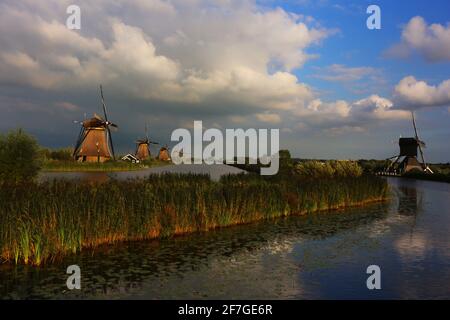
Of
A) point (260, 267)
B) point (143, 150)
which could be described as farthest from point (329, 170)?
point (143, 150)

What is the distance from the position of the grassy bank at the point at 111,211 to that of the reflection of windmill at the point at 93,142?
50449 millimetres

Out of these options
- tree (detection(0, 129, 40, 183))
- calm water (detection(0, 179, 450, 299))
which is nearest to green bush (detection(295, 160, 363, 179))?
calm water (detection(0, 179, 450, 299))

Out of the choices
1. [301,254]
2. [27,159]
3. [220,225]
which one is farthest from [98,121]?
[301,254]

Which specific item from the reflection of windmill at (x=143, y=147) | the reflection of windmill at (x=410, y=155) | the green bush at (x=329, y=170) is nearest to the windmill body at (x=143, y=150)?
the reflection of windmill at (x=143, y=147)

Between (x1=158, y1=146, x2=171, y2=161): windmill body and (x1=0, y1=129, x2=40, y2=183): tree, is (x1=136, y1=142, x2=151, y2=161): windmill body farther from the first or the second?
(x1=0, y1=129, x2=40, y2=183): tree

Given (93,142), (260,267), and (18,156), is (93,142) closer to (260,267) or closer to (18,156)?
(18,156)

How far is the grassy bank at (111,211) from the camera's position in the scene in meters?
10.6

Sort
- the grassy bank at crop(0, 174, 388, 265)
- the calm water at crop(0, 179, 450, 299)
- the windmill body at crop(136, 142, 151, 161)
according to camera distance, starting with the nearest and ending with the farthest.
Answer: the calm water at crop(0, 179, 450, 299) < the grassy bank at crop(0, 174, 388, 265) < the windmill body at crop(136, 142, 151, 161)

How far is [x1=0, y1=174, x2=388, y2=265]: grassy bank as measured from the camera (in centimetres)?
1056

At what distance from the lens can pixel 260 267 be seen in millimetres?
10594

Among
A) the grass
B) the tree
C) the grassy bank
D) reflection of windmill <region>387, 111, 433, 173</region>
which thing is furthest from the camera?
reflection of windmill <region>387, 111, 433, 173</region>

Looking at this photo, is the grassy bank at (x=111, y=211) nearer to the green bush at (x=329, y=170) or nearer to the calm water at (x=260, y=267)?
the calm water at (x=260, y=267)

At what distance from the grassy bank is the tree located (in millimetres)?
9100
